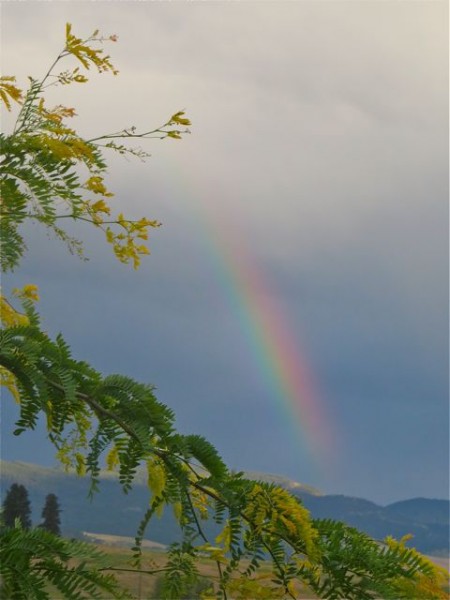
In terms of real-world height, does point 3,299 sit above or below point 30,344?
above

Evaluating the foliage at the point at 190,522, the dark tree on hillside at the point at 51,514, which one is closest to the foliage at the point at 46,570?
the foliage at the point at 190,522

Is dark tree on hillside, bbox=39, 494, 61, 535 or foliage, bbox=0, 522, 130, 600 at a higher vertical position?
dark tree on hillside, bbox=39, 494, 61, 535

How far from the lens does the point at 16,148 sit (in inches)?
262

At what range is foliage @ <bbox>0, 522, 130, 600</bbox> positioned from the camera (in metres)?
5.34

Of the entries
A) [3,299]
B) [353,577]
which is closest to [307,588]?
[353,577]

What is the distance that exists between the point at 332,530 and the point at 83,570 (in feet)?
5.93

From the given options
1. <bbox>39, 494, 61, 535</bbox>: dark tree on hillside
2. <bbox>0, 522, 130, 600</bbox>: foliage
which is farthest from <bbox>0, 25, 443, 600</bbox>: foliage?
<bbox>39, 494, 61, 535</bbox>: dark tree on hillside

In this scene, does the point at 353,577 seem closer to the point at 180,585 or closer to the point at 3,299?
the point at 180,585

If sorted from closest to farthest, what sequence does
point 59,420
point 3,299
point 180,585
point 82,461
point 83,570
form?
point 83,570 < point 180,585 < point 59,420 < point 82,461 < point 3,299

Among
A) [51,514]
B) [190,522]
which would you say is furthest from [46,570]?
[51,514]

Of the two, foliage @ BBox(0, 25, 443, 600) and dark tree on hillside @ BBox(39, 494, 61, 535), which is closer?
foliage @ BBox(0, 25, 443, 600)

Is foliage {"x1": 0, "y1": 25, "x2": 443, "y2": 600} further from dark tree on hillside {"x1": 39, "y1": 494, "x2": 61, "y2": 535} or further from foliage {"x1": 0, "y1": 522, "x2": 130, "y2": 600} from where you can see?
dark tree on hillside {"x1": 39, "y1": 494, "x2": 61, "y2": 535}

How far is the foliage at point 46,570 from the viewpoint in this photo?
5340 mm

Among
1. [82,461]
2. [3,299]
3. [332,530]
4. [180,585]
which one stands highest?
[3,299]
